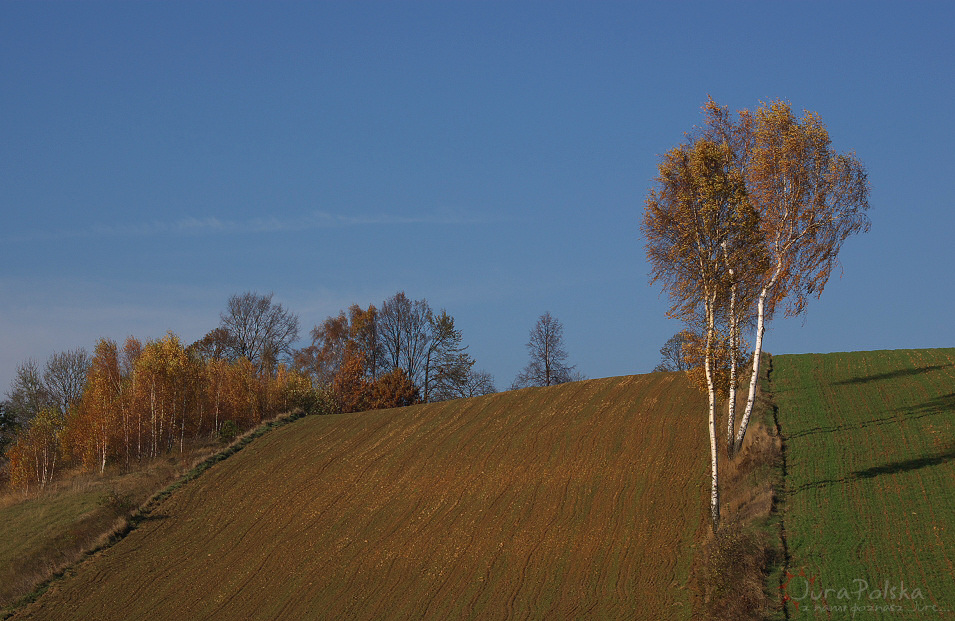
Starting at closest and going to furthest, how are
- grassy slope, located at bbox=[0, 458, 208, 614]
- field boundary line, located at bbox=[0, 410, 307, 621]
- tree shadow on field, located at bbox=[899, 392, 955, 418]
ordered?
field boundary line, located at bbox=[0, 410, 307, 621] < tree shadow on field, located at bbox=[899, 392, 955, 418] < grassy slope, located at bbox=[0, 458, 208, 614]

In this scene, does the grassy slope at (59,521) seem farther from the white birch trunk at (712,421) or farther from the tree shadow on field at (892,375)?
the tree shadow on field at (892,375)

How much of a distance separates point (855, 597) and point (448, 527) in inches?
568

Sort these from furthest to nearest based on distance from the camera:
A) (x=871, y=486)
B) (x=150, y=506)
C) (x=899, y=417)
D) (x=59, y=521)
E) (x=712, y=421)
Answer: (x=150, y=506)
(x=59, y=521)
(x=899, y=417)
(x=712, y=421)
(x=871, y=486)

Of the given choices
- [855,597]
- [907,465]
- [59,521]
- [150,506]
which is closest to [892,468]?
[907,465]

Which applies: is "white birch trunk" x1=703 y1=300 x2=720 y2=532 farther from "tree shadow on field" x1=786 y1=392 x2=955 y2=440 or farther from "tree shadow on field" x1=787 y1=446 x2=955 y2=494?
"tree shadow on field" x1=786 y1=392 x2=955 y2=440

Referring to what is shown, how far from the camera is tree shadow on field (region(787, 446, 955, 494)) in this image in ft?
77.3

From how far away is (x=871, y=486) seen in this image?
74.9 feet

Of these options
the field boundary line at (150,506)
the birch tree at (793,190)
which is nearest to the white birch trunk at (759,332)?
the birch tree at (793,190)

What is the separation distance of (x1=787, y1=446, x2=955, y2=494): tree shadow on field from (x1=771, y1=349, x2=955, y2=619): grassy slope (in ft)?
0.09

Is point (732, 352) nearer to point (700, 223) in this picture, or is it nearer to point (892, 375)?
point (700, 223)

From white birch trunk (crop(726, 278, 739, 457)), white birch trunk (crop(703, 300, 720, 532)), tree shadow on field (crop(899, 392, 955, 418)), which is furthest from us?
tree shadow on field (crop(899, 392, 955, 418))

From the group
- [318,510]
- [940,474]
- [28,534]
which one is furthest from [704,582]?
[28,534]

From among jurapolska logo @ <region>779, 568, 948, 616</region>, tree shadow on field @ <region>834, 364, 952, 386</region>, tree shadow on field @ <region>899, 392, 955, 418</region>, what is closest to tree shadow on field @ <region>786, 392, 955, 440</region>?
tree shadow on field @ <region>899, 392, 955, 418</region>

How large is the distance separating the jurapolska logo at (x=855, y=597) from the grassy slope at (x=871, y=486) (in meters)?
0.04
